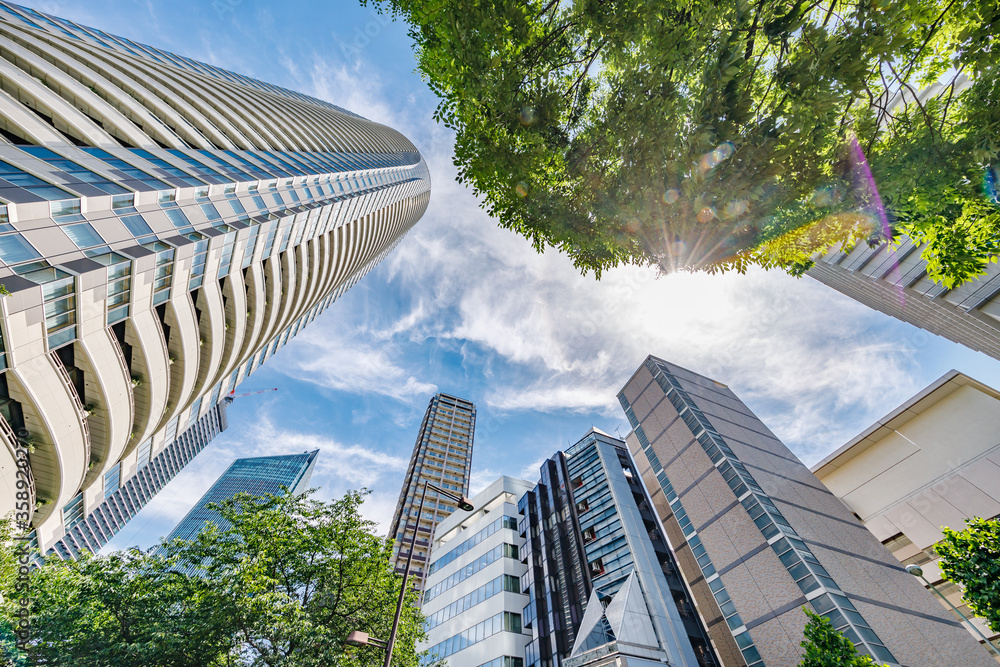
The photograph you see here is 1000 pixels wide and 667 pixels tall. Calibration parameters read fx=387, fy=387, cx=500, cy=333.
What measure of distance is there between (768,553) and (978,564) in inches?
406

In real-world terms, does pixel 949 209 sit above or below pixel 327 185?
below

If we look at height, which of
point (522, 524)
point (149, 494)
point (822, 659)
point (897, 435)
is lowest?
point (822, 659)

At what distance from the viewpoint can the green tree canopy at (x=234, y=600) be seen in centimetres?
1024

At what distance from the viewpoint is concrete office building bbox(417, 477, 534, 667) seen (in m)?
28.3

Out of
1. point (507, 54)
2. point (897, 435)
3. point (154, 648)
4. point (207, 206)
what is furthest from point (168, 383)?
point (897, 435)

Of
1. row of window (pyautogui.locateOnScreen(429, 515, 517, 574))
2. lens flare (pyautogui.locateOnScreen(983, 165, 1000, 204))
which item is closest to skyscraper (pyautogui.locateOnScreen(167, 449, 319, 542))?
row of window (pyautogui.locateOnScreen(429, 515, 517, 574))

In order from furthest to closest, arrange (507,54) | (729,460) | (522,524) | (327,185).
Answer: (522,524) → (327,185) → (729,460) → (507,54)

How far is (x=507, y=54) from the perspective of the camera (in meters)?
6.40

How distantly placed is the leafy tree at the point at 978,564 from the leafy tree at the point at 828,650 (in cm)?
304

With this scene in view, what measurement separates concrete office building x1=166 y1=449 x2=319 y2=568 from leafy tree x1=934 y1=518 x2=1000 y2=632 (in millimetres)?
161984

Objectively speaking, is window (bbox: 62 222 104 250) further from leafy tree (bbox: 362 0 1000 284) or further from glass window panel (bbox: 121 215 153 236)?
leafy tree (bbox: 362 0 1000 284)

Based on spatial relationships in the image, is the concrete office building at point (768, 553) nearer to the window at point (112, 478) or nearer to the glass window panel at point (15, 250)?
the glass window panel at point (15, 250)

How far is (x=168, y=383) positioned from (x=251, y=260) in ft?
27.9

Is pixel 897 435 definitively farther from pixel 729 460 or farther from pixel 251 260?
pixel 251 260
